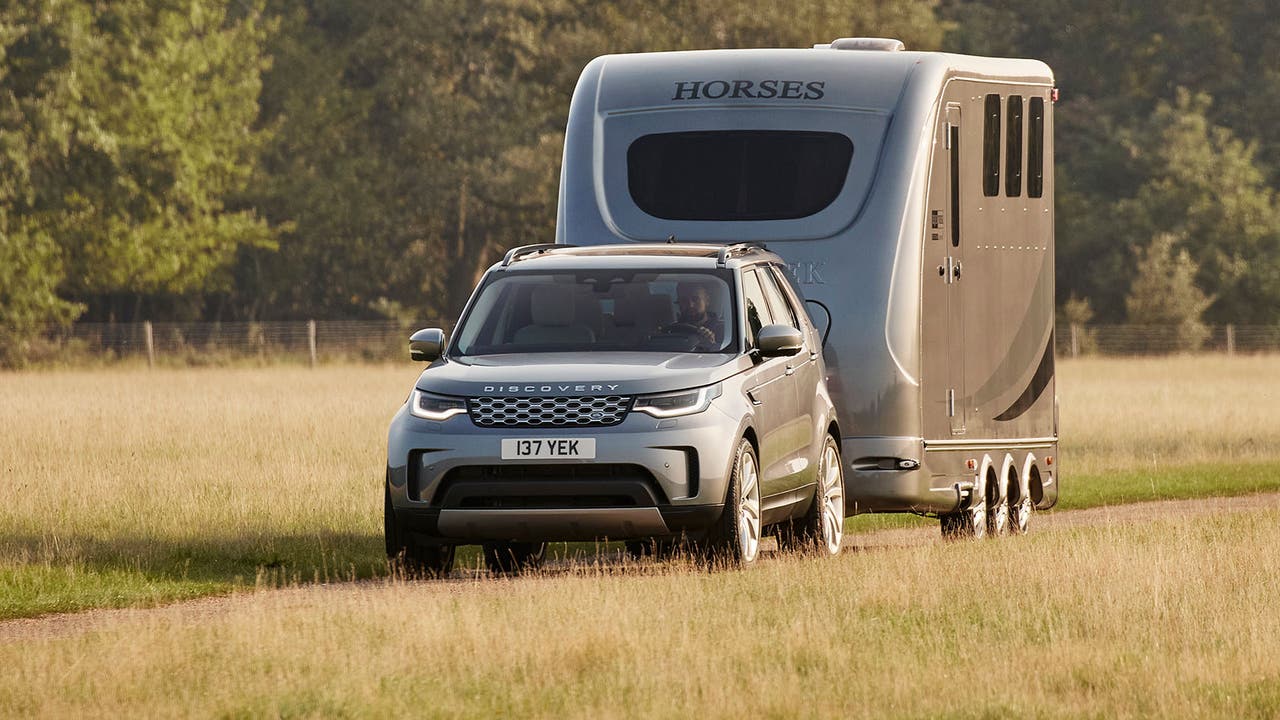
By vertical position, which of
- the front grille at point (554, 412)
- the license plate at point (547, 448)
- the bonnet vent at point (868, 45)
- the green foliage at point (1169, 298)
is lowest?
A: the green foliage at point (1169, 298)

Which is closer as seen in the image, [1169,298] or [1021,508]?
[1021,508]

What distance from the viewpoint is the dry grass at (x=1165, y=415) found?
27.6 m

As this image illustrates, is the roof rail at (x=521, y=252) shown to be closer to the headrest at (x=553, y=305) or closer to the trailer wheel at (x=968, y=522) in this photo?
the headrest at (x=553, y=305)

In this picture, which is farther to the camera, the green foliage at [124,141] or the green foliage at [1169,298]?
the green foliage at [1169,298]

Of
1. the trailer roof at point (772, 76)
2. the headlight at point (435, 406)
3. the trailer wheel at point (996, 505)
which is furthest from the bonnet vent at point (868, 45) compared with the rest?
the headlight at point (435, 406)

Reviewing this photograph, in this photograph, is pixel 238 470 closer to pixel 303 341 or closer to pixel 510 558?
pixel 510 558

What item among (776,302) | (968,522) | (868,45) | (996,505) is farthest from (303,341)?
(776,302)

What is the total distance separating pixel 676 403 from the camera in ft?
44.0

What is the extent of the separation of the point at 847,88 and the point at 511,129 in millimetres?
49600

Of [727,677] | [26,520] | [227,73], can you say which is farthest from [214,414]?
[227,73]

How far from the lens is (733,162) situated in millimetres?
16594

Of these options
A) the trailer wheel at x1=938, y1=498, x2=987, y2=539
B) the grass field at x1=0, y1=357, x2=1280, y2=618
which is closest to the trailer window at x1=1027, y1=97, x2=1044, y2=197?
the trailer wheel at x1=938, y1=498, x2=987, y2=539

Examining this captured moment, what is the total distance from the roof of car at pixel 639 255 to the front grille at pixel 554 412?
150 cm

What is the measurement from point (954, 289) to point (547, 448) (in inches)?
183
